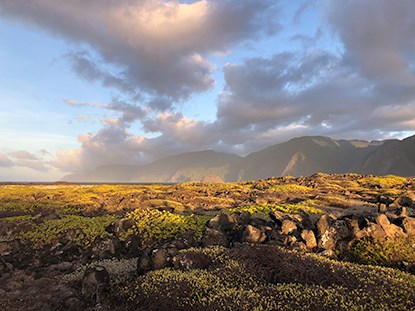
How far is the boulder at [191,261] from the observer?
1630 cm

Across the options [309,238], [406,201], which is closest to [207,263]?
[309,238]

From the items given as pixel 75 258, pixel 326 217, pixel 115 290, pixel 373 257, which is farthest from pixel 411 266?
pixel 75 258

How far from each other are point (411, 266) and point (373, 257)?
2.90m

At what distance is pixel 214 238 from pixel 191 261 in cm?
487

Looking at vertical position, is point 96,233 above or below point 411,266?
above

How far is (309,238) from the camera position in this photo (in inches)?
810

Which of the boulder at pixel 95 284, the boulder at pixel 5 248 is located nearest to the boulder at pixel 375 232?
the boulder at pixel 95 284

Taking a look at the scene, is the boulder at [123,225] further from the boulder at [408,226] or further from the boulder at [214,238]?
the boulder at [408,226]

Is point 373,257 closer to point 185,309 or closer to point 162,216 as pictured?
point 185,309

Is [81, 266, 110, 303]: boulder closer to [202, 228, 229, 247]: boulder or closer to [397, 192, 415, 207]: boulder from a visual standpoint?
[202, 228, 229, 247]: boulder

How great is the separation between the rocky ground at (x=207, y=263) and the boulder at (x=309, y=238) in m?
0.06

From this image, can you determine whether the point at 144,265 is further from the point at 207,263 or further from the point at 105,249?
the point at 105,249

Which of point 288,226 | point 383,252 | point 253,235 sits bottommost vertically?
point 383,252

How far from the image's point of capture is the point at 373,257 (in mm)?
19422
